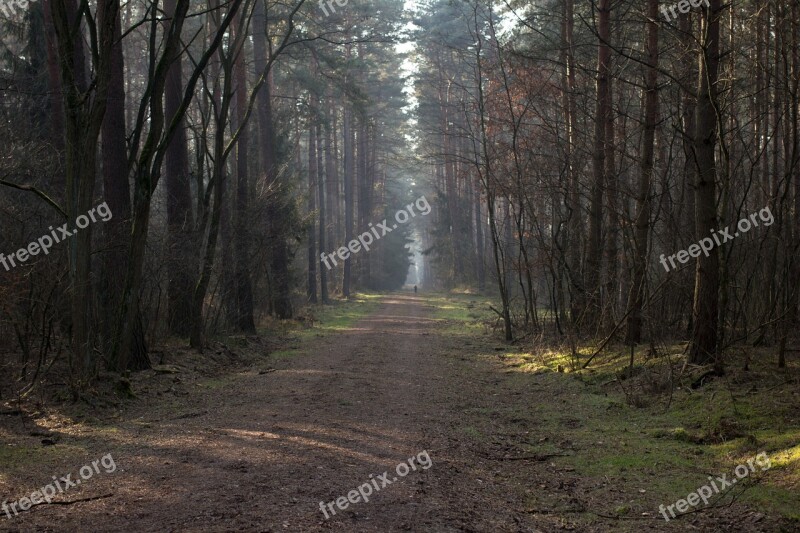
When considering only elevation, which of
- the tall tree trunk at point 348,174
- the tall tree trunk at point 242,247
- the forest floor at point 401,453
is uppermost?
the tall tree trunk at point 348,174

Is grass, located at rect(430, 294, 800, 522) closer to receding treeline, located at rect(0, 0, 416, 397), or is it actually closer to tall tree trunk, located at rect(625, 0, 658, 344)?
tall tree trunk, located at rect(625, 0, 658, 344)

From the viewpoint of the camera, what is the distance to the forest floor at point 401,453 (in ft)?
16.9

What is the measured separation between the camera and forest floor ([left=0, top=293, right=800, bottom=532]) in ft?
16.9

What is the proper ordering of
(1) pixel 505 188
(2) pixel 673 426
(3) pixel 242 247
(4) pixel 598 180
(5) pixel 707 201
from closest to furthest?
(2) pixel 673 426 → (5) pixel 707 201 → (4) pixel 598 180 → (1) pixel 505 188 → (3) pixel 242 247

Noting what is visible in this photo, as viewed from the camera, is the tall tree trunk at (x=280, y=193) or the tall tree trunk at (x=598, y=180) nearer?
the tall tree trunk at (x=598, y=180)

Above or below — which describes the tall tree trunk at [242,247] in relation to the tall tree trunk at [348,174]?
below

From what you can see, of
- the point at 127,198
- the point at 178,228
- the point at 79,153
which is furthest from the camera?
the point at 178,228

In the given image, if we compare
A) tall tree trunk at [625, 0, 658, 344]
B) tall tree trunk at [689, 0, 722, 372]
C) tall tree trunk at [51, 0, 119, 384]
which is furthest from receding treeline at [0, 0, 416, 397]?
tall tree trunk at [689, 0, 722, 372]

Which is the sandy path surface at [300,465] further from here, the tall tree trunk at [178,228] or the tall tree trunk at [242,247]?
the tall tree trunk at [242,247]

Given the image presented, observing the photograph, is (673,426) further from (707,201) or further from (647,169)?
(647,169)

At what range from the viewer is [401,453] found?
6973 millimetres

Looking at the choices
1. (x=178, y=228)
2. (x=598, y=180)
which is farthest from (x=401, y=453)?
(x=178, y=228)

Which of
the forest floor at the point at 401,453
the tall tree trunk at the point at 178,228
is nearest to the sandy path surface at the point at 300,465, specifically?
the forest floor at the point at 401,453

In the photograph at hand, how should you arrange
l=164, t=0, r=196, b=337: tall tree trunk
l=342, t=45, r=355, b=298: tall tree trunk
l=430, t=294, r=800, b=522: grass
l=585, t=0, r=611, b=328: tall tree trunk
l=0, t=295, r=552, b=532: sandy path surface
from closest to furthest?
l=0, t=295, r=552, b=532: sandy path surface, l=430, t=294, r=800, b=522: grass, l=585, t=0, r=611, b=328: tall tree trunk, l=164, t=0, r=196, b=337: tall tree trunk, l=342, t=45, r=355, b=298: tall tree trunk
